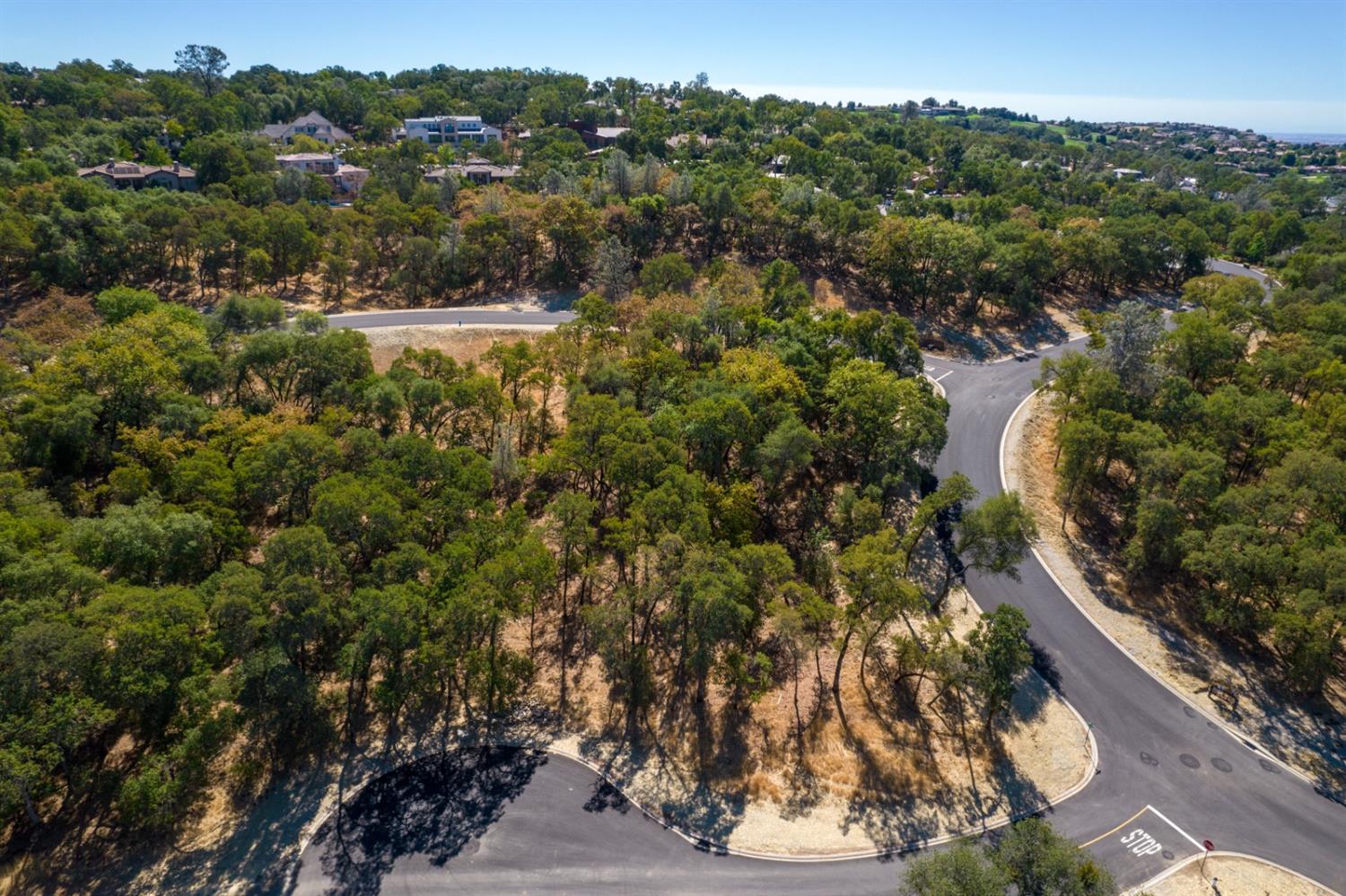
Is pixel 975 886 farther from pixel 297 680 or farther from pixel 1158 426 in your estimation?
pixel 1158 426

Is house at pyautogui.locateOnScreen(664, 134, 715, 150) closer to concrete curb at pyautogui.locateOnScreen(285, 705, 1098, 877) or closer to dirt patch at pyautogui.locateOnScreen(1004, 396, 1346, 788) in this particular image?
dirt patch at pyautogui.locateOnScreen(1004, 396, 1346, 788)

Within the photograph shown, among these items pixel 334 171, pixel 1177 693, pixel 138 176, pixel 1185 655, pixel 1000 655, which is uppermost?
pixel 334 171

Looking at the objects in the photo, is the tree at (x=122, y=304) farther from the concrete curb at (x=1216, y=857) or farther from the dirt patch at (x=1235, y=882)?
the dirt patch at (x=1235, y=882)

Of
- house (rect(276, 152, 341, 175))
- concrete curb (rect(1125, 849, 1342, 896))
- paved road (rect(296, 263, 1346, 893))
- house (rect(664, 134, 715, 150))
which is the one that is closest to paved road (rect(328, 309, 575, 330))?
paved road (rect(296, 263, 1346, 893))

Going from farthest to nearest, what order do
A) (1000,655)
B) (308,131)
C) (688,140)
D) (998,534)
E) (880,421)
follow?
(688,140) < (308,131) < (880,421) < (998,534) < (1000,655)

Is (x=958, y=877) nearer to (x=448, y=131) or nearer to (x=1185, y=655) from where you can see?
(x=1185, y=655)

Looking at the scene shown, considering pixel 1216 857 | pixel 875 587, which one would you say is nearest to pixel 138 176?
pixel 875 587

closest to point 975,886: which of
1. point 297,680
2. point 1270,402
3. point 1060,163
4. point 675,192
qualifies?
point 297,680
